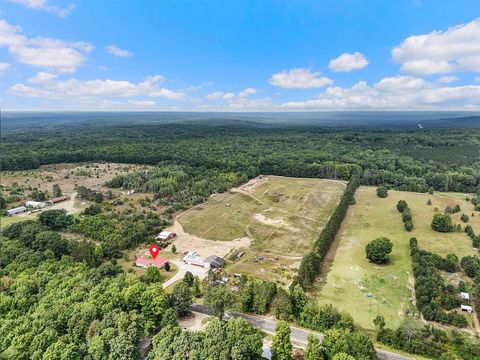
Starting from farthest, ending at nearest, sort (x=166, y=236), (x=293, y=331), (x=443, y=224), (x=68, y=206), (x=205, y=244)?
(x=68, y=206)
(x=443, y=224)
(x=166, y=236)
(x=205, y=244)
(x=293, y=331)

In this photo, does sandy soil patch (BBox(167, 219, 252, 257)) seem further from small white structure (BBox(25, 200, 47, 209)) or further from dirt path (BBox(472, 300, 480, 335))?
small white structure (BBox(25, 200, 47, 209))

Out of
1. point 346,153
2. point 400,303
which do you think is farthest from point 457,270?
point 346,153

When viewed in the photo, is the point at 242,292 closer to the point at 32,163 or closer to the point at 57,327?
the point at 57,327

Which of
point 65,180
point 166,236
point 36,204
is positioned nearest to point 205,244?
point 166,236

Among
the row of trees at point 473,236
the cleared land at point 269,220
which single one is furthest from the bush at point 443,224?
the cleared land at point 269,220

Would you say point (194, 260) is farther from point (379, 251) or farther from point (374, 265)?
point (379, 251)
